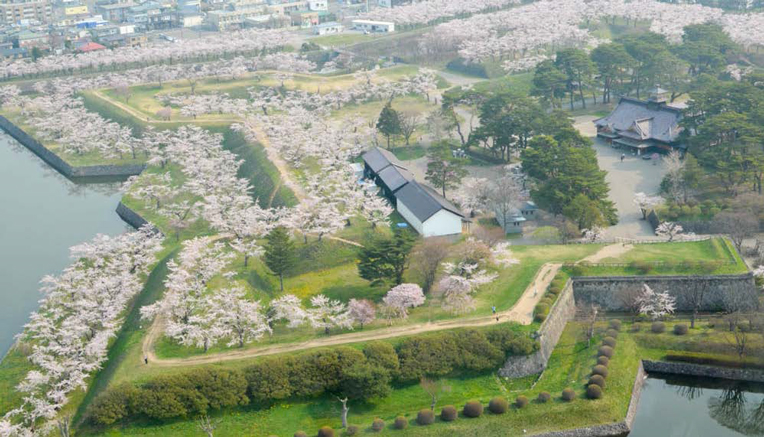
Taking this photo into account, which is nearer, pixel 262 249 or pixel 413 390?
pixel 413 390

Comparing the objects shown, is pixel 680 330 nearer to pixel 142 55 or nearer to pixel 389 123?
pixel 389 123

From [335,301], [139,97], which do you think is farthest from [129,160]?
[335,301]

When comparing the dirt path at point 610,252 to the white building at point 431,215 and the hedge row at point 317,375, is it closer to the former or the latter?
the white building at point 431,215

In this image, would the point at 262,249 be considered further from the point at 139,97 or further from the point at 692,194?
the point at 139,97

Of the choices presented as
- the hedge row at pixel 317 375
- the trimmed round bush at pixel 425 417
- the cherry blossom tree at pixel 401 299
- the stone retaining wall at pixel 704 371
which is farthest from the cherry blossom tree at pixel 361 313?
the stone retaining wall at pixel 704 371

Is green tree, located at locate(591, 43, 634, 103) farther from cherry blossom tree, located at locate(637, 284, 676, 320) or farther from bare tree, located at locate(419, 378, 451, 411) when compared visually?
bare tree, located at locate(419, 378, 451, 411)

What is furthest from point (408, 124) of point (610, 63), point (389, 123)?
point (610, 63)

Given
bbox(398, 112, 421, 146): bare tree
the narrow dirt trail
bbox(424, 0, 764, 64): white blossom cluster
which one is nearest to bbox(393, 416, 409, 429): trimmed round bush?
the narrow dirt trail
